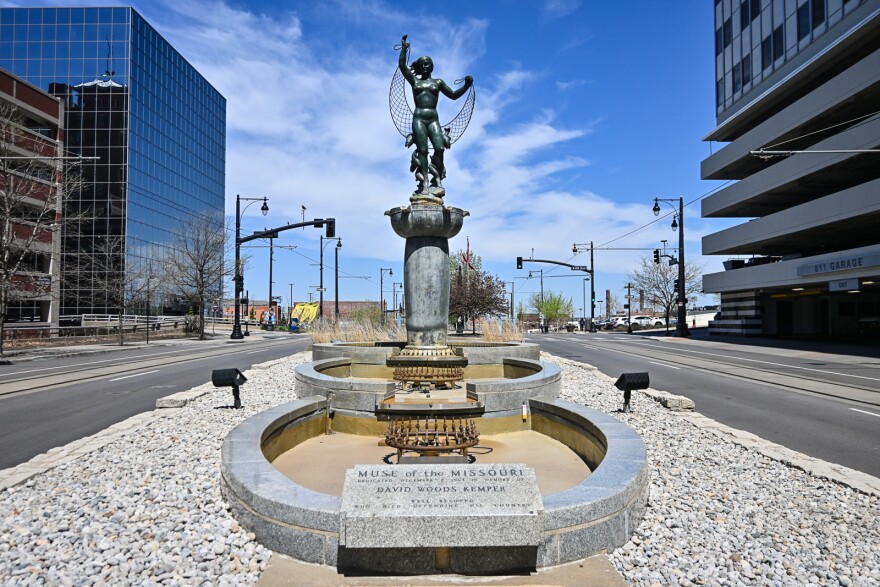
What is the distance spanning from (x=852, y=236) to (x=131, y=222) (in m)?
58.5

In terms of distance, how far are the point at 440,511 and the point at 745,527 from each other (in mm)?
2682

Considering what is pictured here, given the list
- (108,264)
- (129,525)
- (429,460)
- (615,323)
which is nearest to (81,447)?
(129,525)

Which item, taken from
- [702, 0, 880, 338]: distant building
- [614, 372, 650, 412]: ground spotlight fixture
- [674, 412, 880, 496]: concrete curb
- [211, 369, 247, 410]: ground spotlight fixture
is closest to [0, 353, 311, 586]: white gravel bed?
[211, 369, 247, 410]: ground spotlight fixture

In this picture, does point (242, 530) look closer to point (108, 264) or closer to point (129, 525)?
point (129, 525)

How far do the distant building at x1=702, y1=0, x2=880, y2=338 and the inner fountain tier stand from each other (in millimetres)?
19279

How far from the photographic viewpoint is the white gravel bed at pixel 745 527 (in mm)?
3990

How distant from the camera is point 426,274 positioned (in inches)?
473

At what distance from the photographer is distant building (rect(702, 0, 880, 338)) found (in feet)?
98.1

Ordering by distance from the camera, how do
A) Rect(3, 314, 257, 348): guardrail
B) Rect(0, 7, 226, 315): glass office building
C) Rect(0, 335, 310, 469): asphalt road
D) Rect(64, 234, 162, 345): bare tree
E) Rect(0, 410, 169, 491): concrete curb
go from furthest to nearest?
Rect(0, 7, 226, 315): glass office building → Rect(64, 234, 162, 345): bare tree → Rect(3, 314, 257, 348): guardrail → Rect(0, 335, 310, 469): asphalt road → Rect(0, 410, 169, 491): concrete curb

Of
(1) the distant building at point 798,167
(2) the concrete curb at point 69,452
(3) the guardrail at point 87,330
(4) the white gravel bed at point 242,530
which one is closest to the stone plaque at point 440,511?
(4) the white gravel bed at point 242,530

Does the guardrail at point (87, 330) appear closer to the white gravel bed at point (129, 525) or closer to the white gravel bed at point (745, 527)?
the white gravel bed at point (129, 525)

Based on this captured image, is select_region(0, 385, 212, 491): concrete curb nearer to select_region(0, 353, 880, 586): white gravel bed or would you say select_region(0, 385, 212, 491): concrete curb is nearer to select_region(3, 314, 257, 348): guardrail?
select_region(0, 353, 880, 586): white gravel bed

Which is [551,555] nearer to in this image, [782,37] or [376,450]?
[376,450]

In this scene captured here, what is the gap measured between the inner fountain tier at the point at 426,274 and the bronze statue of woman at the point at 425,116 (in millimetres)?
1218
